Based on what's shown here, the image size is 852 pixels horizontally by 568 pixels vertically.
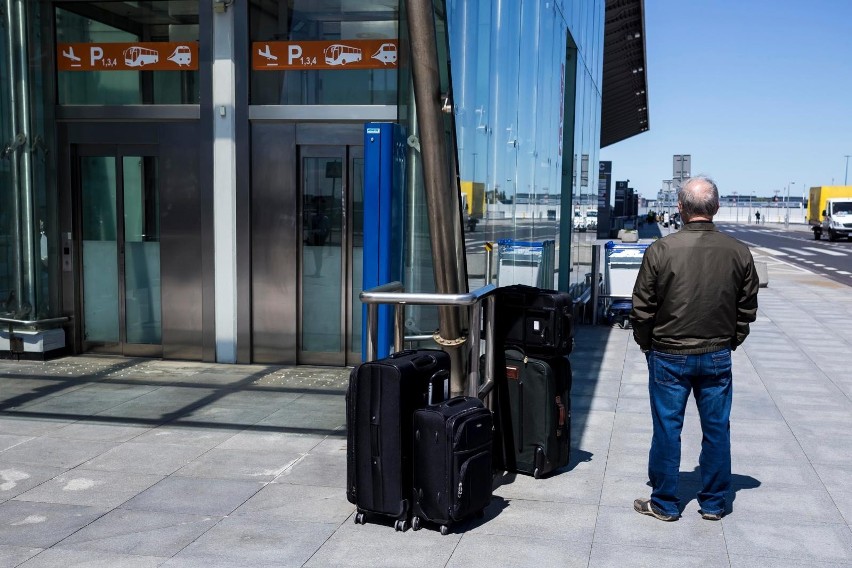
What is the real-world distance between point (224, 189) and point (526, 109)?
12.4 ft

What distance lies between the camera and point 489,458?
473cm

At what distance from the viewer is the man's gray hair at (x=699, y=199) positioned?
4.74m

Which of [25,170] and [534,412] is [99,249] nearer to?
[25,170]

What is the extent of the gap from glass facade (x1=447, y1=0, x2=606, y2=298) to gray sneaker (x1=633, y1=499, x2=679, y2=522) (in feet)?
10.9

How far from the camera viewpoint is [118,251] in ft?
31.9

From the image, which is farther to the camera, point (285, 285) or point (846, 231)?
point (846, 231)

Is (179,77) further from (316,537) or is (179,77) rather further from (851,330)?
(851,330)

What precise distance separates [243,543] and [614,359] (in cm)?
654

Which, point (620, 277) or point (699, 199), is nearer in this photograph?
point (699, 199)

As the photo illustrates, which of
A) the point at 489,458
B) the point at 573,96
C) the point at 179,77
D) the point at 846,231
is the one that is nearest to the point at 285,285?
the point at 179,77

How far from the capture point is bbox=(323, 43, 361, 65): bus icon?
29.0 feet

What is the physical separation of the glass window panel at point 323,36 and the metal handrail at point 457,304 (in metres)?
3.99

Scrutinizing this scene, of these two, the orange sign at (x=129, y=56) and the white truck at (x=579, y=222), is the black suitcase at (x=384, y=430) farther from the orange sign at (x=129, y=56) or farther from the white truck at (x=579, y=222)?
the white truck at (x=579, y=222)

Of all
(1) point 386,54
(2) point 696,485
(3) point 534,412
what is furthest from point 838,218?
(3) point 534,412
